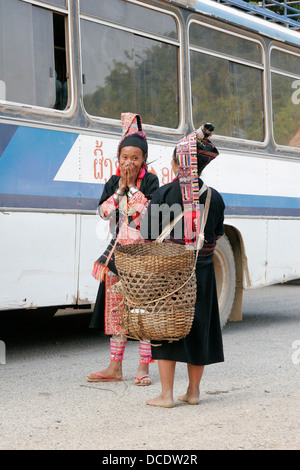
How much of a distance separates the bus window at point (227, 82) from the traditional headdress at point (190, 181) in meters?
3.06

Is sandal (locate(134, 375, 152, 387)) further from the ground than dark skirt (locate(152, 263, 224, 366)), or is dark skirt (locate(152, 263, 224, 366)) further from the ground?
dark skirt (locate(152, 263, 224, 366))

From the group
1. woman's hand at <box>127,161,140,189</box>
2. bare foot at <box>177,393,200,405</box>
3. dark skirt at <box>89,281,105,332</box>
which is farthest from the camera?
dark skirt at <box>89,281,105,332</box>

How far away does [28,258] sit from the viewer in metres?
5.98

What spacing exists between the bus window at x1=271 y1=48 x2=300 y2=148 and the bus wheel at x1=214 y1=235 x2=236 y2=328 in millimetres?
1559

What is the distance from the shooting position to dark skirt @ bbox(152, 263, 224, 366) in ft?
15.1

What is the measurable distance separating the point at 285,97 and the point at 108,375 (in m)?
4.65

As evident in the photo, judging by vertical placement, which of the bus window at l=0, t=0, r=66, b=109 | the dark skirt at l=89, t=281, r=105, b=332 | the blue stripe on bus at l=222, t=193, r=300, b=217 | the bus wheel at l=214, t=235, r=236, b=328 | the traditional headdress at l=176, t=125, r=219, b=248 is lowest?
the dark skirt at l=89, t=281, r=105, b=332

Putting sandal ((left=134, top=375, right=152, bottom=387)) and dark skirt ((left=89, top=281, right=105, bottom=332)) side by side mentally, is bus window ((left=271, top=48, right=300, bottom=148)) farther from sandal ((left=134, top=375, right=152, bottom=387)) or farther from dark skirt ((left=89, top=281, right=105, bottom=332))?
sandal ((left=134, top=375, right=152, bottom=387))

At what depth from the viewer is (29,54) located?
239 inches

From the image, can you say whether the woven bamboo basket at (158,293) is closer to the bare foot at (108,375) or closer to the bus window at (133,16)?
the bare foot at (108,375)

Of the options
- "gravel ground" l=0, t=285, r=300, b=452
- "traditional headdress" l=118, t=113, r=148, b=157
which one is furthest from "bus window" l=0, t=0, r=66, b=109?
"gravel ground" l=0, t=285, r=300, b=452

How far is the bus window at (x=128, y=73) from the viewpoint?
6582 mm
